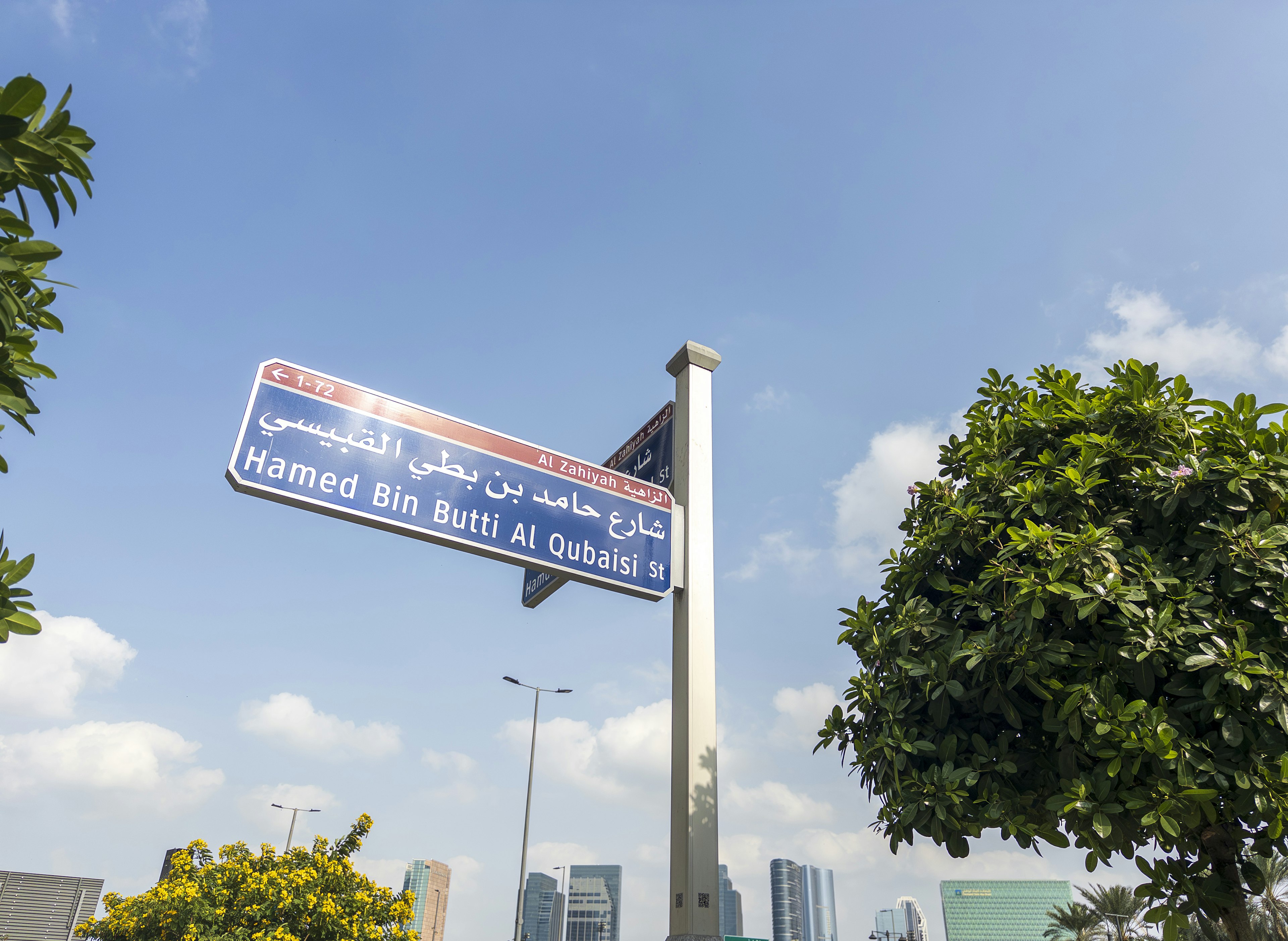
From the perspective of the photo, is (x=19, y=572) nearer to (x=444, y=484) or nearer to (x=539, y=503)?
(x=444, y=484)

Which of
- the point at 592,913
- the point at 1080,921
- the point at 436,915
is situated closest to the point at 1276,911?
the point at 1080,921

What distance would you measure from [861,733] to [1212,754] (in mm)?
2035

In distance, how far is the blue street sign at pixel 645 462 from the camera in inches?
278

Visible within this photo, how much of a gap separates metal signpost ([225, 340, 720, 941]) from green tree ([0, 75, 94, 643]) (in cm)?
217

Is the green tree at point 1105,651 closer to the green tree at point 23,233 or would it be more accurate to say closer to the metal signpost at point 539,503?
the metal signpost at point 539,503

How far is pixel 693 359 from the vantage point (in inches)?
287

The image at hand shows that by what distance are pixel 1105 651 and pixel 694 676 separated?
9.11 feet

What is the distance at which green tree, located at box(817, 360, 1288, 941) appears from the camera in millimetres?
4113

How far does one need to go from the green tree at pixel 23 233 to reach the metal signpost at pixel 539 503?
2.17m

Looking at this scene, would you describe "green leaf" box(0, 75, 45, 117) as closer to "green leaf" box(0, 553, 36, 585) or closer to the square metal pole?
"green leaf" box(0, 553, 36, 585)

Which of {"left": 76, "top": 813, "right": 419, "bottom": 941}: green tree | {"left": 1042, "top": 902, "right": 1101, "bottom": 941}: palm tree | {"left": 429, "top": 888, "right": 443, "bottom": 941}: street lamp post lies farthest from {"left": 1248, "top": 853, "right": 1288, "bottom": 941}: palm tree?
{"left": 429, "top": 888, "right": 443, "bottom": 941}: street lamp post

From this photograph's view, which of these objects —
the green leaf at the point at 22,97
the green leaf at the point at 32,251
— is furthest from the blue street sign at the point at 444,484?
the green leaf at the point at 22,97

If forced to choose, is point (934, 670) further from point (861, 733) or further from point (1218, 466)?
point (1218, 466)

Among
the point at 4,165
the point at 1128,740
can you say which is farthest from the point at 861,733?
the point at 4,165
